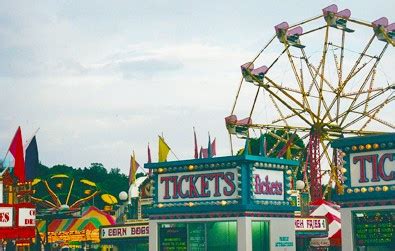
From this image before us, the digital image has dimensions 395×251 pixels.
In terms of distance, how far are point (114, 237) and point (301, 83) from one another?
1016 inches

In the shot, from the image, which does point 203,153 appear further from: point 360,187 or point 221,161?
point 360,187

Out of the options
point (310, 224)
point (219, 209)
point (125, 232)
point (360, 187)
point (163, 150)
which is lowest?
point (125, 232)

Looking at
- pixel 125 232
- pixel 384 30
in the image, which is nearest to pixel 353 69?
pixel 384 30

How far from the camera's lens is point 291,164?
34.0 meters

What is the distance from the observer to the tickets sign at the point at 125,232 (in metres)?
42.7

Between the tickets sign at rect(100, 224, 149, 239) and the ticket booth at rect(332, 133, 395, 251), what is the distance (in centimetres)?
1839

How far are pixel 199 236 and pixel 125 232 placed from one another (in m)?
11.9

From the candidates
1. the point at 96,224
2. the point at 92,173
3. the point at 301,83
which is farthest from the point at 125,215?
the point at 92,173

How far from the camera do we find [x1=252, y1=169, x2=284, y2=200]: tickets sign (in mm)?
32188

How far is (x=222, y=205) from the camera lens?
105 ft

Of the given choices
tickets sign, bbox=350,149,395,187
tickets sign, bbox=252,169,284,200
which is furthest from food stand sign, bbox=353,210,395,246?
tickets sign, bbox=252,169,284,200

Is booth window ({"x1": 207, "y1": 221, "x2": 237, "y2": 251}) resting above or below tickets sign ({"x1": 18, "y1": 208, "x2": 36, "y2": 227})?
below

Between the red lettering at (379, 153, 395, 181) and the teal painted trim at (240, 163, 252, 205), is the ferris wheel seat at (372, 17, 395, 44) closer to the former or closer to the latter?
the teal painted trim at (240, 163, 252, 205)

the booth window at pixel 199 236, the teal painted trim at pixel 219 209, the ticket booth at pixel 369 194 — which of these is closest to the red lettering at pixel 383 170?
the ticket booth at pixel 369 194
